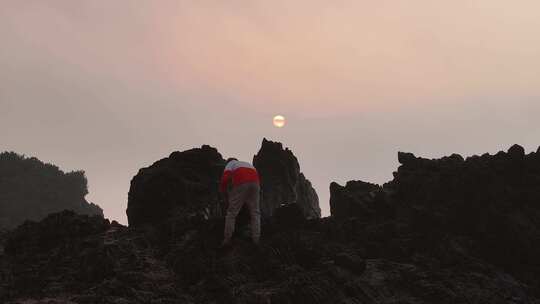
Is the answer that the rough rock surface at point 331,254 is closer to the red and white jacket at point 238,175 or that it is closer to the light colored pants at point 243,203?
the light colored pants at point 243,203

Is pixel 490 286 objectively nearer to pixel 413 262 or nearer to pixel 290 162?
pixel 413 262

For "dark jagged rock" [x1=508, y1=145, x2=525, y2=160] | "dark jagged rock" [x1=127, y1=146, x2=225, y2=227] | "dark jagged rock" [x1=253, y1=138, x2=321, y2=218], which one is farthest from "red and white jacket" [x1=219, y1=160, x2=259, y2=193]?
"dark jagged rock" [x1=253, y1=138, x2=321, y2=218]

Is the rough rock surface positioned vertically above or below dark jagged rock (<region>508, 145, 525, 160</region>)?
below

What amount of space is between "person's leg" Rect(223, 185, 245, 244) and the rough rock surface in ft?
1.66

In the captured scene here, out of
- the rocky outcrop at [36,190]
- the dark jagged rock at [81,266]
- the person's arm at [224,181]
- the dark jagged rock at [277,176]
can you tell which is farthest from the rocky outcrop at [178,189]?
the rocky outcrop at [36,190]

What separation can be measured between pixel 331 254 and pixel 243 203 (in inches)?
132

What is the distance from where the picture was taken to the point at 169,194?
20.3 metres

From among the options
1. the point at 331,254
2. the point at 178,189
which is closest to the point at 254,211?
the point at 331,254

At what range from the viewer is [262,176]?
3806 centimetres

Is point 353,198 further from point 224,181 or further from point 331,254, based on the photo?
point 224,181

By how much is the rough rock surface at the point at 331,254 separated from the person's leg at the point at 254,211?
36cm

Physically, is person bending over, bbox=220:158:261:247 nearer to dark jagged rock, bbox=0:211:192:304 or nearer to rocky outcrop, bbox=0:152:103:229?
dark jagged rock, bbox=0:211:192:304

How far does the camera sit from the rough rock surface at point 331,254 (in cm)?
1217

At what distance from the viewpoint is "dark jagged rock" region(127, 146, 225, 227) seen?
66.0ft
